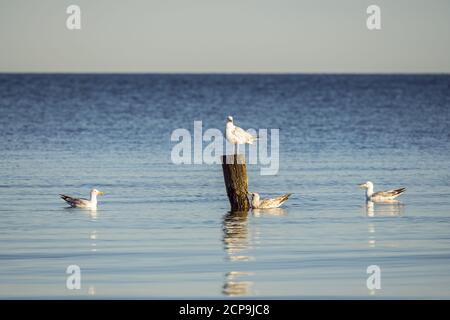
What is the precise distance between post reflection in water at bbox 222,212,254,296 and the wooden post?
288mm

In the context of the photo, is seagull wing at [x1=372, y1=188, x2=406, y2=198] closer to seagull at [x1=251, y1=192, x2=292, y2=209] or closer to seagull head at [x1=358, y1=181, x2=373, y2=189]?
seagull head at [x1=358, y1=181, x2=373, y2=189]

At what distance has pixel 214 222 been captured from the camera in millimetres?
17922

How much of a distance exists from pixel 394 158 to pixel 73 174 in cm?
880

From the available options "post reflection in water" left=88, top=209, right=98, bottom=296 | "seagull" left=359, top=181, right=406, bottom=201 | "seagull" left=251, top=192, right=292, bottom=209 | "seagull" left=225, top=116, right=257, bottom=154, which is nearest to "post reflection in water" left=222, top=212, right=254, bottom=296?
"seagull" left=251, top=192, right=292, bottom=209

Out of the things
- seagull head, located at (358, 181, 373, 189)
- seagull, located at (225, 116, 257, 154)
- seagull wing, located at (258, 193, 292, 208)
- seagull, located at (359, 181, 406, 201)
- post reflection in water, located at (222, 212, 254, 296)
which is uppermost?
seagull, located at (225, 116, 257, 154)

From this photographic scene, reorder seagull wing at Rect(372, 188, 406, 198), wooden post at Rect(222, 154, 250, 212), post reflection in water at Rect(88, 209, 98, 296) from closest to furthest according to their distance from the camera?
post reflection in water at Rect(88, 209, 98, 296) < wooden post at Rect(222, 154, 250, 212) < seagull wing at Rect(372, 188, 406, 198)

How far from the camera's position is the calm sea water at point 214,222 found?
518 inches

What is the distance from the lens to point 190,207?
779 inches

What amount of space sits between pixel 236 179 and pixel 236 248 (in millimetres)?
4065

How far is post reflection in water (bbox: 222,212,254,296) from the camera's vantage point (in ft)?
42.0

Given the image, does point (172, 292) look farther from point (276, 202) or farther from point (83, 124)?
point (83, 124)

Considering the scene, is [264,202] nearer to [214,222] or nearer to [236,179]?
[236,179]
